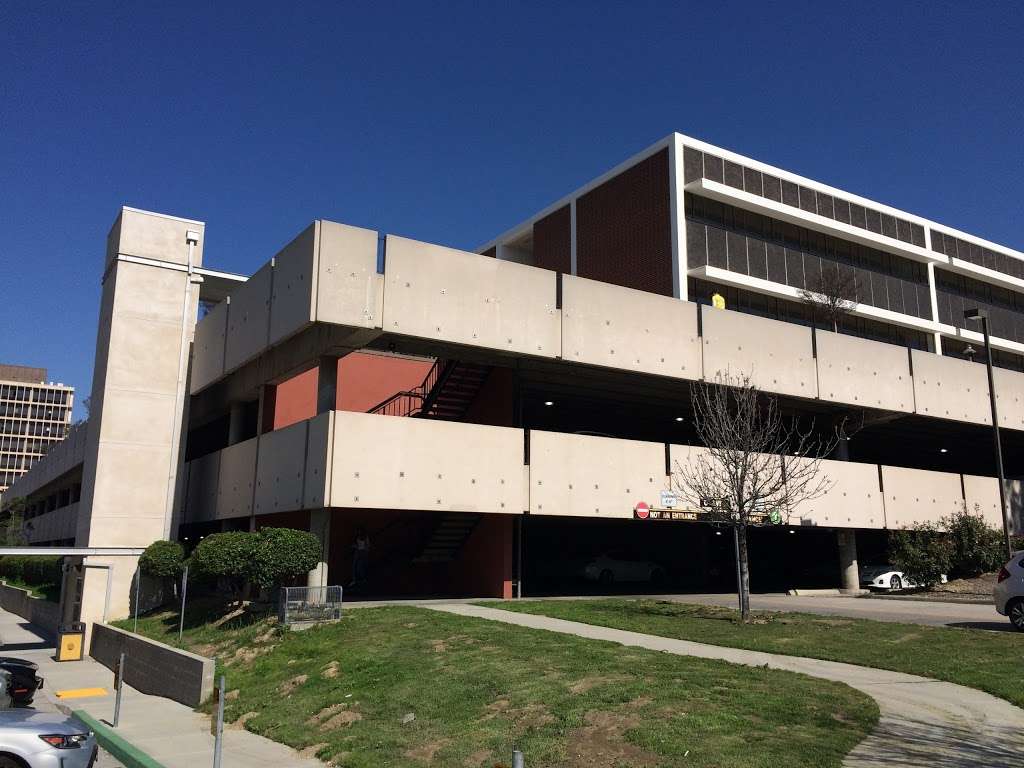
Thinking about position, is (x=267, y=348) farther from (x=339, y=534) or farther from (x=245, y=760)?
(x=245, y=760)

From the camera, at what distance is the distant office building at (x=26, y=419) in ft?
532

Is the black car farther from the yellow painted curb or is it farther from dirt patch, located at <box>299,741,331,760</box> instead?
dirt patch, located at <box>299,741,331,760</box>

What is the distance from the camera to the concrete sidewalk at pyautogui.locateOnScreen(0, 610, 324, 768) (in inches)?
502

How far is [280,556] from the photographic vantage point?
21.0 m

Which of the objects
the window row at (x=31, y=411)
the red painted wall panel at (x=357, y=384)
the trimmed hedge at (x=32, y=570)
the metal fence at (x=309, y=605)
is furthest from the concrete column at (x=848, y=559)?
the window row at (x=31, y=411)

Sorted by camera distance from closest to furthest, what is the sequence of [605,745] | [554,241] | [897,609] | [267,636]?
[605,745], [267,636], [897,609], [554,241]

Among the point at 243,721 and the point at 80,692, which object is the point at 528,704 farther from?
the point at 80,692

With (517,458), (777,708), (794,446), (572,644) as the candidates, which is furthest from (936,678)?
(794,446)

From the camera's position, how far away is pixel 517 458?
2570 cm

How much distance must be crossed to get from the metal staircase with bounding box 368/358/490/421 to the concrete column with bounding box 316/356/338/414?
398cm

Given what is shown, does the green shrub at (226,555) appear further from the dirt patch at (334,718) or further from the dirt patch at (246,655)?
the dirt patch at (334,718)

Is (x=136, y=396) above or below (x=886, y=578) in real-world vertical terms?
above

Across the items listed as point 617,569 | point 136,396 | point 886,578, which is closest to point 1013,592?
point 886,578

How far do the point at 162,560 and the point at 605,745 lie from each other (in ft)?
75.9
